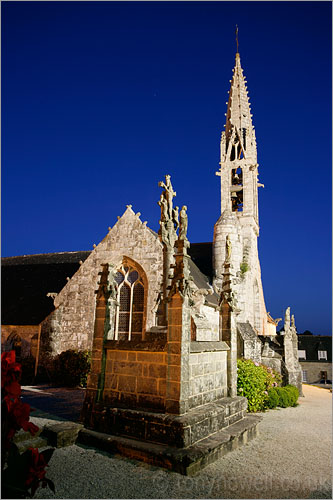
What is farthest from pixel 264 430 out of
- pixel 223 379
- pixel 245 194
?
pixel 245 194

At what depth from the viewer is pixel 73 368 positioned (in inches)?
552

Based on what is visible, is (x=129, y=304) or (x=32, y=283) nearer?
(x=129, y=304)

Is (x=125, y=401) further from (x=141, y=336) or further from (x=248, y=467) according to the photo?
(x=141, y=336)

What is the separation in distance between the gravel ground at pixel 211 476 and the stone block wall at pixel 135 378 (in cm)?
109

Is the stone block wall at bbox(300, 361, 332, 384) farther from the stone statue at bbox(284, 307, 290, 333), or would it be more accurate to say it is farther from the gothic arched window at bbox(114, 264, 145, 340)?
the gothic arched window at bbox(114, 264, 145, 340)

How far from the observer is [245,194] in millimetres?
23594

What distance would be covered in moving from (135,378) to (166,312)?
266 cm

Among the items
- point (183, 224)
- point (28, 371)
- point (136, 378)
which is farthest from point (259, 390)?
point (28, 371)

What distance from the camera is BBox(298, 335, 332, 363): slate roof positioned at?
47375 mm

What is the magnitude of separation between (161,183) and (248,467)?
803 cm

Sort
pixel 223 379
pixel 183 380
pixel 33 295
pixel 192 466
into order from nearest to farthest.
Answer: pixel 192 466, pixel 183 380, pixel 223 379, pixel 33 295

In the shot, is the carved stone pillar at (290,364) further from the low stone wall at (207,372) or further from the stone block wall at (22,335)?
the stone block wall at (22,335)

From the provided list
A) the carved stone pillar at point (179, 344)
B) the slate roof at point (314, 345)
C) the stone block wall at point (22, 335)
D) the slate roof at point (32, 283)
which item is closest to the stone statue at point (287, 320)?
the carved stone pillar at point (179, 344)

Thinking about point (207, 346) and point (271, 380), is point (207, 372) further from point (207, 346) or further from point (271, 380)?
point (271, 380)
